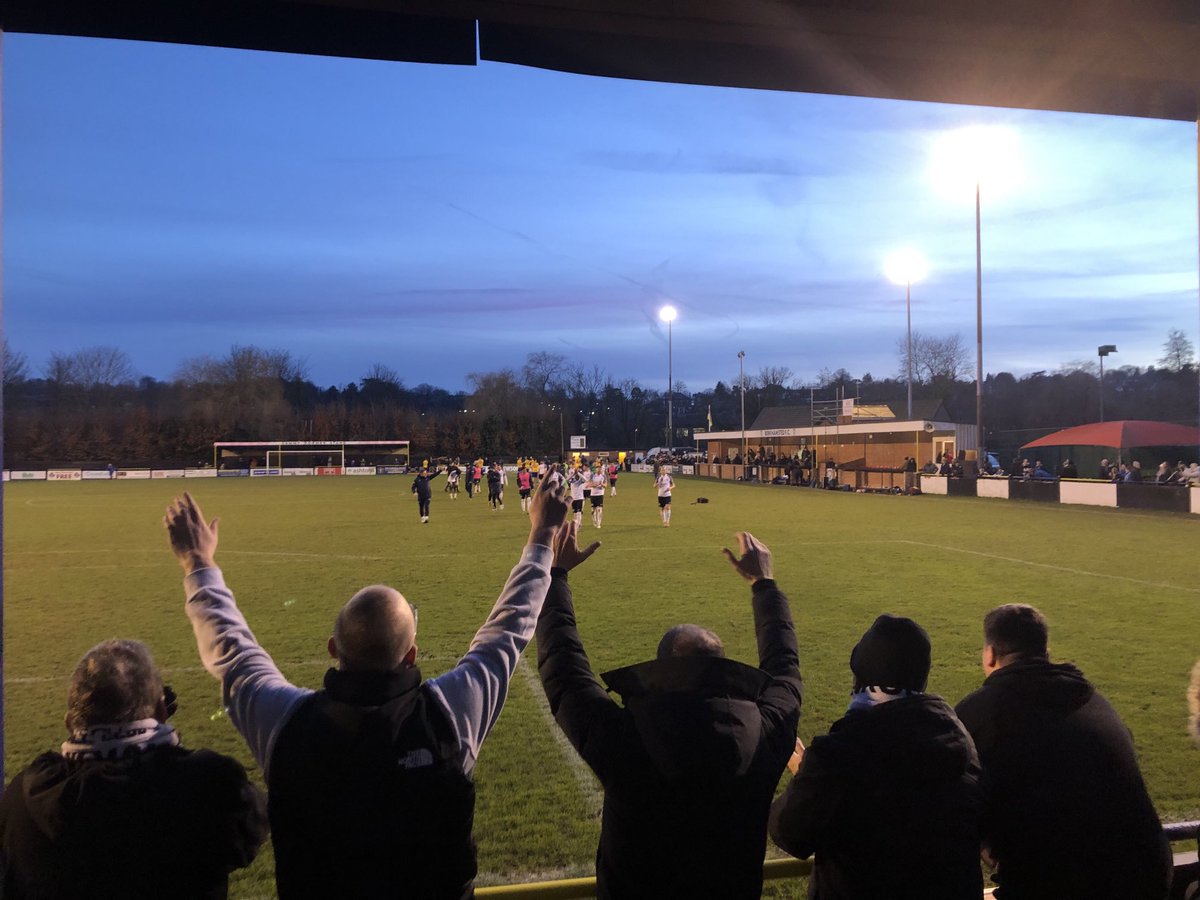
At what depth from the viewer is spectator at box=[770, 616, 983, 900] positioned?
7.29 feet

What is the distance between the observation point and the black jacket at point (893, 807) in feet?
7.29

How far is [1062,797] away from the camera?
253cm

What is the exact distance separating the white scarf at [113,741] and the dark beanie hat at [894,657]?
1.88m

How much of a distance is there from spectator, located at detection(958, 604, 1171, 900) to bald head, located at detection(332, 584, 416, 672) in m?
1.77

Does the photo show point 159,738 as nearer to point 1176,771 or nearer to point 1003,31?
point 1003,31

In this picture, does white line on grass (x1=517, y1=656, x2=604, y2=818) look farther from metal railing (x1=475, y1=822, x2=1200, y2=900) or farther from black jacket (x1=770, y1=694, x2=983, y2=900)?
black jacket (x1=770, y1=694, x2=983, y2=900)

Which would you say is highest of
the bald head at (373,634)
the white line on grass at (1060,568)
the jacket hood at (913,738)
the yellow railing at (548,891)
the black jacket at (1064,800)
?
the bald head at (373,634)

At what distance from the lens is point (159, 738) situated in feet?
7.04

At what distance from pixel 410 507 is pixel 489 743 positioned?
24.1 m

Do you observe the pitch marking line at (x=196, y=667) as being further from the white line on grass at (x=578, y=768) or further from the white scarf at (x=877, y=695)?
the white scarf at (x=877, y=695)

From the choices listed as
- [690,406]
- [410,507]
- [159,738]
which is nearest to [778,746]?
[159,738]

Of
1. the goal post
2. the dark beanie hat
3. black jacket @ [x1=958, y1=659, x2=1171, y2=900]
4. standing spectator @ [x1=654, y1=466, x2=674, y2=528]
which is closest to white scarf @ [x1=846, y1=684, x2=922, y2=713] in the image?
the dark beanie hat

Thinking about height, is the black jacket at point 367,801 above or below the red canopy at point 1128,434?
below

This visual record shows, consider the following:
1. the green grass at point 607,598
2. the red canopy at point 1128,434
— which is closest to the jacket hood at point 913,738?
the green grass at point 607,598
